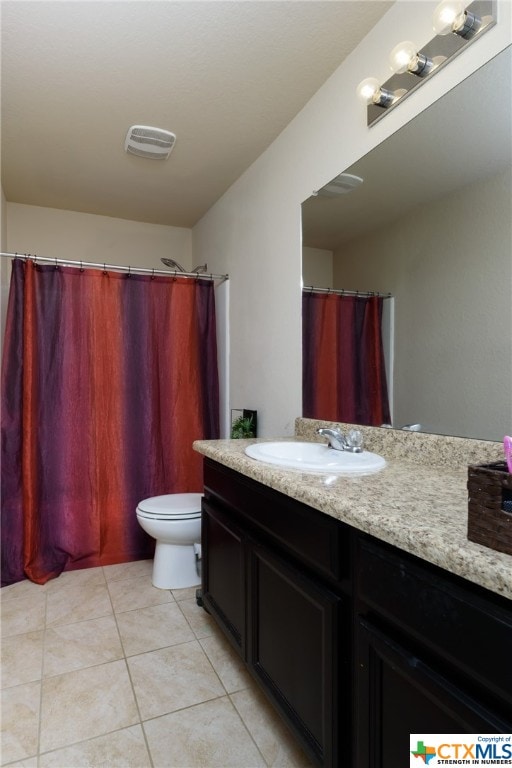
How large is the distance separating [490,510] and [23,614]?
7.04 ft

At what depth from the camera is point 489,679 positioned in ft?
1.98

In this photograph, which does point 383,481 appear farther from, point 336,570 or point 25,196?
point 25,196

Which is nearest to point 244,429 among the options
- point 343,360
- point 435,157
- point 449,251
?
point 343,360

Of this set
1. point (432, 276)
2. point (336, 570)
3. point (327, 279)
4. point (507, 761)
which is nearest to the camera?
point (507, 761)

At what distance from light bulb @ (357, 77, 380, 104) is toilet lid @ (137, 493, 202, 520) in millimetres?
1900

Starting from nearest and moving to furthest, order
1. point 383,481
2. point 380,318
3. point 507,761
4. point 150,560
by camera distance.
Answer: point 507,761 < point 383,481 < point 380,318 < point 150,560

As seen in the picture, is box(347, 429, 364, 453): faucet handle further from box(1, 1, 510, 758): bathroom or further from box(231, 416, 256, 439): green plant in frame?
box(231, 416, 256, 439): green plant in frame

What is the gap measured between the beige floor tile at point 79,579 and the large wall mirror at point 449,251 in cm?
186

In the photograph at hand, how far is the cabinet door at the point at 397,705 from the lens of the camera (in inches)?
25.5

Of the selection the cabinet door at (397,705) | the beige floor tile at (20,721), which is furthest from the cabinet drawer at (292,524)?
the beige floor tile at (20,721)

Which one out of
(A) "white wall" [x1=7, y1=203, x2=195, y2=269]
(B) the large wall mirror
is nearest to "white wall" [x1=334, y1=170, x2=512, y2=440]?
(B) the large wall mirror

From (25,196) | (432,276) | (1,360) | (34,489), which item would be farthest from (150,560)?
(25,196)

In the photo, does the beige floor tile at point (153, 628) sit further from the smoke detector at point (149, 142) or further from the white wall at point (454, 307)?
the smoke detector at point (149, 142)

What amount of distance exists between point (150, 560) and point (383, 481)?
1964 millimetres
